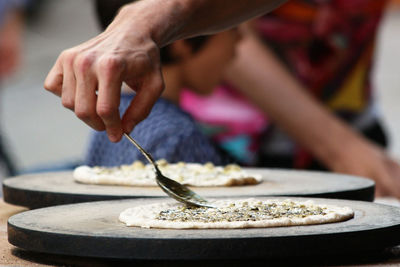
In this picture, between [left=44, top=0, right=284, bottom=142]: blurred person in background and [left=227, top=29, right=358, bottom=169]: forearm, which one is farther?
[left=227, top=29, right=358, bottom=169]: forearm

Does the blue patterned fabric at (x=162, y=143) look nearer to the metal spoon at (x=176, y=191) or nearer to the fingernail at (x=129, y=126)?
the metal spoon at (x=176, y=191)

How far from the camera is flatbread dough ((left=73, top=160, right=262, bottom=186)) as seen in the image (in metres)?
1.74

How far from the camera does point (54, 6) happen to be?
28.8ft

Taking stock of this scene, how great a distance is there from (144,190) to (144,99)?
450 millimetres

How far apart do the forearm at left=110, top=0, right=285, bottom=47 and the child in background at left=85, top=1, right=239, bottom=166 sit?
78cm

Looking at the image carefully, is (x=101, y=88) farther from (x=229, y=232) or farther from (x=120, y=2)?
(x=120, y=2)

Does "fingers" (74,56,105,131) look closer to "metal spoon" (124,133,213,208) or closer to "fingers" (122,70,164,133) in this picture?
"fingers" (122,70,164,133)

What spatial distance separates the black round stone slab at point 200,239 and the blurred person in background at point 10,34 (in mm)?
5610

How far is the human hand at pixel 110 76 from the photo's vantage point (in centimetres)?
115

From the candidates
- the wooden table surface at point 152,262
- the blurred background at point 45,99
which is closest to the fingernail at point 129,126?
the wooden table surface at point 152,262

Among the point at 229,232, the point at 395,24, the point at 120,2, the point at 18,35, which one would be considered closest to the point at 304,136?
the point at 120,2

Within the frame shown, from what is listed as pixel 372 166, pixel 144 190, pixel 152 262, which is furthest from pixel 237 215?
pixel 372 166

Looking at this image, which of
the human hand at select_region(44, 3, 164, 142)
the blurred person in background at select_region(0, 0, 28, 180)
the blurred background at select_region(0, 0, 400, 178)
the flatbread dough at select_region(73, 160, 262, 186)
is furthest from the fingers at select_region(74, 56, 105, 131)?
the blurred background at select_region(0, 0, 400, 178)

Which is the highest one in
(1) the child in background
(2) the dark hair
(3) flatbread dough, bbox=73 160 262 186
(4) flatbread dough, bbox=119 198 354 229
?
(2) the dark hair
